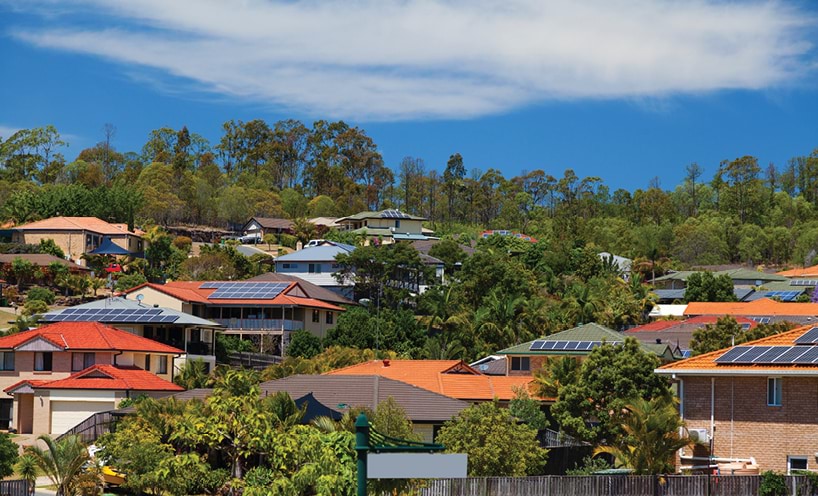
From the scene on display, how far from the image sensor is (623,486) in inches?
1451

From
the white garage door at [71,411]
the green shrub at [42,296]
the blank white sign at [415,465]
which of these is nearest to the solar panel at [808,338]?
the white garage door at [71,411]

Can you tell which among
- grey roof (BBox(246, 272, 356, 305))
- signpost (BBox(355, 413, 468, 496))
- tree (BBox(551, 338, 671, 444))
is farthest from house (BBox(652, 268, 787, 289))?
signpost (BBox(355, 413, 468, 496))

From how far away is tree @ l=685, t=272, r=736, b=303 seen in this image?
110 metres

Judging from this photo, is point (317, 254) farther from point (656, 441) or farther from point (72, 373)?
point (656, 441)

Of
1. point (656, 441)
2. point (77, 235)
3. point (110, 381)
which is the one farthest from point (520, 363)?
point (77, 235)

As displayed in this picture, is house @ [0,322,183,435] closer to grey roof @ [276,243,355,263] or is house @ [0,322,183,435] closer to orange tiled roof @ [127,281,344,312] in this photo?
orange tiled roof @ [127,281,344,312]

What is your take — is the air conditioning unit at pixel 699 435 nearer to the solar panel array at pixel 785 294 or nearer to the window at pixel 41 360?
the window at pixel 41 360

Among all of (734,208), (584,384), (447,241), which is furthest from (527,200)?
(584,384)

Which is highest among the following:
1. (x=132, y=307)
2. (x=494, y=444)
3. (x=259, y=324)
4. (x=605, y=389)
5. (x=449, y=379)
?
(x=132, y=307)

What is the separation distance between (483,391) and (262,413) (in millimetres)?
20888

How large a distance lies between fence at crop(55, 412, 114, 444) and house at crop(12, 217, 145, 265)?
210 ft

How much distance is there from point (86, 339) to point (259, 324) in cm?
2265

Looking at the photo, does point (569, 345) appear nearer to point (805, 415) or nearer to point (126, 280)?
point (805, 415)

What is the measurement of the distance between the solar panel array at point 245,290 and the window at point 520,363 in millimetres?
22768
